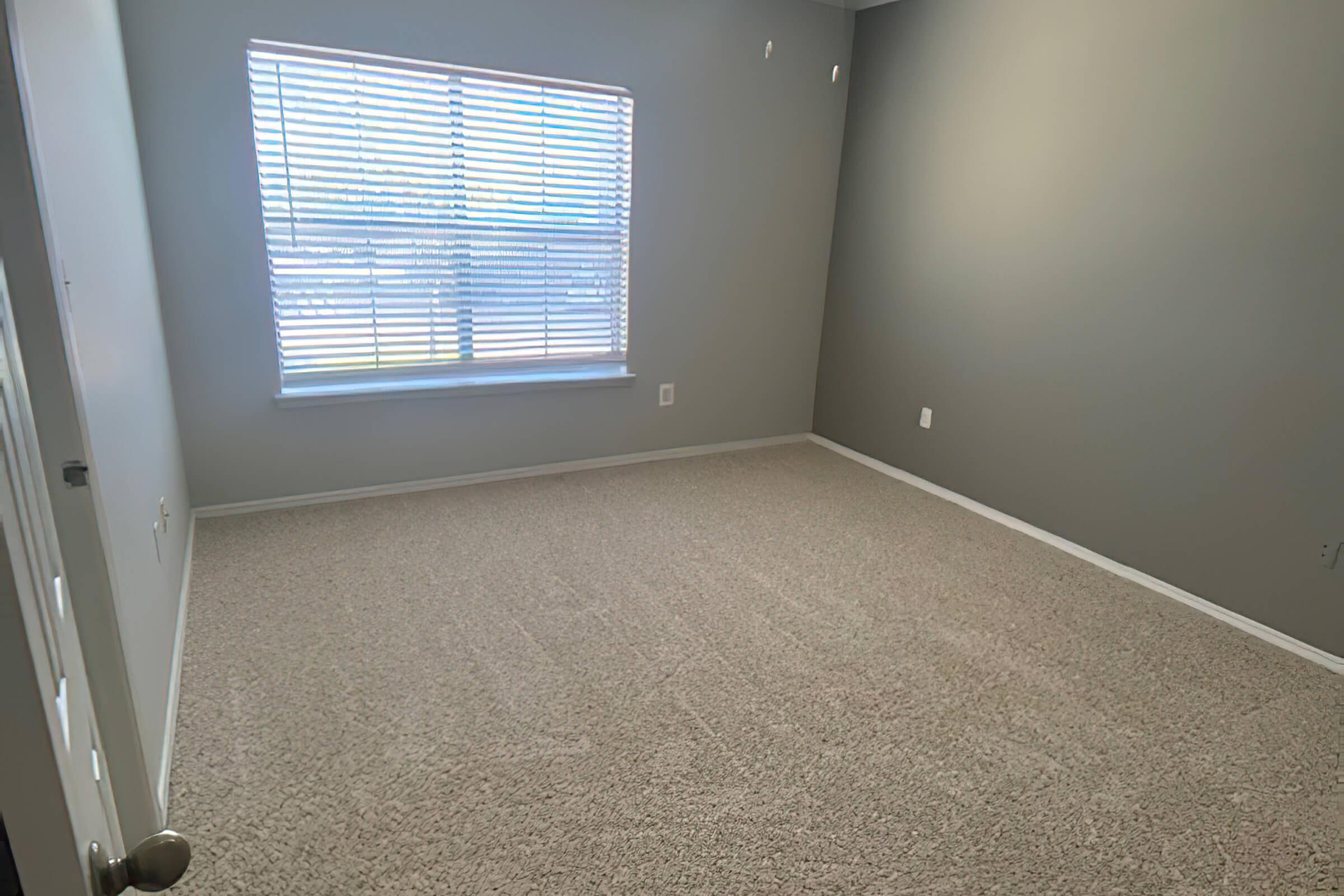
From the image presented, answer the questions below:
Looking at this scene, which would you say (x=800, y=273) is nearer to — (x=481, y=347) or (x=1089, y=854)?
(x=481, y=347)

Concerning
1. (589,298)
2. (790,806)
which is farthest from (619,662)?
(589,298)

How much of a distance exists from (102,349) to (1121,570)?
3.53m

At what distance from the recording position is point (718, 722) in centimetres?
208

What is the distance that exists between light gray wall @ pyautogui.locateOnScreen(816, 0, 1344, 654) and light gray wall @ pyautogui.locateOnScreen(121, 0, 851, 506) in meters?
0.50

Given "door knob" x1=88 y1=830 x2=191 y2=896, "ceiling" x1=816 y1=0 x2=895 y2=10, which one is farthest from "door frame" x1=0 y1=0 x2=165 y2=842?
"ceiling" x1=816 y1=0 x2=895 y2=10

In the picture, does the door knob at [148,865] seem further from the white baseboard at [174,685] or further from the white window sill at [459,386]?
the white window sill at [459,386]

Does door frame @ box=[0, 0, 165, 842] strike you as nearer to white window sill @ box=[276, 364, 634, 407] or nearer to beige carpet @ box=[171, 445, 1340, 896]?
beige carpet @ box=[171, 445, 1340, 896]

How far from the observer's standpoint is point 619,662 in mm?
2332

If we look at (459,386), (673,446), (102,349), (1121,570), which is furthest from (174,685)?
(1121,570)

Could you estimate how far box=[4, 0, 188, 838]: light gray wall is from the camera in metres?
1.26

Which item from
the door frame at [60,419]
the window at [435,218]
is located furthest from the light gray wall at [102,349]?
the window at [435,218]

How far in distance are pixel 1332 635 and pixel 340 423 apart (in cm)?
394

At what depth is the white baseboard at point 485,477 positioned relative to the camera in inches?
132

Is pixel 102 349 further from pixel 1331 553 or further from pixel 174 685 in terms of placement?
pixel 1331 553
